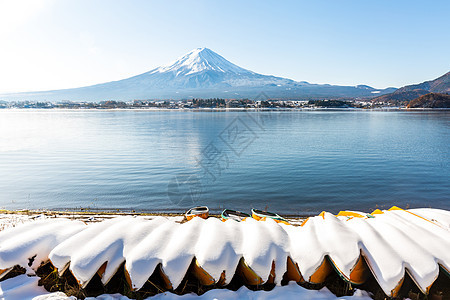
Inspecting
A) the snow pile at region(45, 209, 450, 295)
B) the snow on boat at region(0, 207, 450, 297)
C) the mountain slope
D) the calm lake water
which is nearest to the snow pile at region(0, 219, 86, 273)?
the snow on boat at region(0, 207, 450, 297)

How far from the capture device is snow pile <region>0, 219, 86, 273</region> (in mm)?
5043

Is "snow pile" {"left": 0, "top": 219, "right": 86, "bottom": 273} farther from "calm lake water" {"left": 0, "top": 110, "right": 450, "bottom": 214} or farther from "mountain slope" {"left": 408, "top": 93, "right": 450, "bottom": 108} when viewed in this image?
"mountain slope" {"left": 408, "top": 93, "right": 450, "bottom": 108}

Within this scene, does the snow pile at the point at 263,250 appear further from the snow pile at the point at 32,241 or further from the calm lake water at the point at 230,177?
the calm lake water at the point at 230,177

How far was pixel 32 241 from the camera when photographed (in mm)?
5352

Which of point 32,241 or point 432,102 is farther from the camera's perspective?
point 432,102

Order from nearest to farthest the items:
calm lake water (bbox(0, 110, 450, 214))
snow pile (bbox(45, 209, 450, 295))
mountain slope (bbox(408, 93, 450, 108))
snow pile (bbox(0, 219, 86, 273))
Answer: snow pile (bbox(45, 209, 450, 295)) → snow pile (bbox(0, 219, 86, 273)) → calm lake water (bbox(0, 110, 450, 214)) → mountain slope (bbox(408, 93, 450, 108))

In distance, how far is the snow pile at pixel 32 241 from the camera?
5043 mm

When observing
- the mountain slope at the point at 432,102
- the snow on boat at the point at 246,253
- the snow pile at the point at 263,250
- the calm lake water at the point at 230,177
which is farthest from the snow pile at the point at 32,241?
the mountain slope at the point at 432,102

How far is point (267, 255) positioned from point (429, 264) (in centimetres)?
275

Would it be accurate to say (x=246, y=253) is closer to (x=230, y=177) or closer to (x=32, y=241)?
(x=32, y=241)

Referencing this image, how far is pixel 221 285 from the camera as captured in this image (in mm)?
4855

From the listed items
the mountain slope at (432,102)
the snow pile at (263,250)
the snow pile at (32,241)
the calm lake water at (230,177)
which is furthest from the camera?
the mountain slope at (432,102)

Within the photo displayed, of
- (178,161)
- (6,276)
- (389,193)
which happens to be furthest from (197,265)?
(178,161)

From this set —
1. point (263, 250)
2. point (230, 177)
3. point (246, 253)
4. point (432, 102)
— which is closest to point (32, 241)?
point (246, 253)
